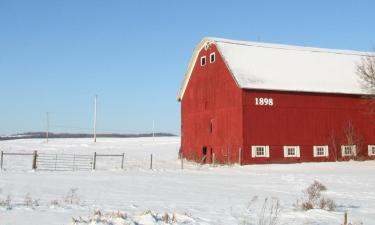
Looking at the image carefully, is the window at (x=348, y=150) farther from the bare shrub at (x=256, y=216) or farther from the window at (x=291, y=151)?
the bare shrub at (x=256, y=216)

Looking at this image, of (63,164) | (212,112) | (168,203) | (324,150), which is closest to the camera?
(168,203)

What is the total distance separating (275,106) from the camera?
116ft

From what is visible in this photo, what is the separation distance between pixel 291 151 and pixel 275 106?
3.40m

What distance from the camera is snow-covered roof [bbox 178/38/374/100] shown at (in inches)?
1404

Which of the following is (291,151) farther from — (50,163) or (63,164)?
(50,163)

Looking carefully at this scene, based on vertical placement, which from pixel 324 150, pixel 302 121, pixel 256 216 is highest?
pixel 302 121

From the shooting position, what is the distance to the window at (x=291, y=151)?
3550 centimetres

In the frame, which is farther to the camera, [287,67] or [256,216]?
[287,67]

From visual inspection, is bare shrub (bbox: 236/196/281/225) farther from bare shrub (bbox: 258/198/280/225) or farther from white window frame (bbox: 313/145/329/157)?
white window frame (bbox: 313/145/329/157)

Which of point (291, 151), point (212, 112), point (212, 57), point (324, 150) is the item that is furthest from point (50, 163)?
point (324, 150)

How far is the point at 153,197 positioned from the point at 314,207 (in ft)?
15.4

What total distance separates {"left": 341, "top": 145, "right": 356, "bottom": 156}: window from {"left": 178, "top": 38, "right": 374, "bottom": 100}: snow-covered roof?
13.1 feet

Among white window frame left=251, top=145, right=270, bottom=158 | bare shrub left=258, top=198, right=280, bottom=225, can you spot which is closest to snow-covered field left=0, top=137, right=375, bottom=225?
bare shrub left=258, top=198, right=280, bottom=225

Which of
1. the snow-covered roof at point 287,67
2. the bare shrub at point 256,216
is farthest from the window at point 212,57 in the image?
the bare shrub at point 256,216
